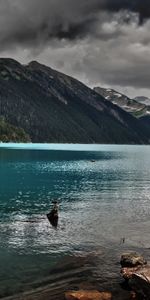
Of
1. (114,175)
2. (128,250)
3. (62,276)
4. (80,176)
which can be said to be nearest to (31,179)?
(80,176)

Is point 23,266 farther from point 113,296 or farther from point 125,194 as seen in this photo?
point 125,194

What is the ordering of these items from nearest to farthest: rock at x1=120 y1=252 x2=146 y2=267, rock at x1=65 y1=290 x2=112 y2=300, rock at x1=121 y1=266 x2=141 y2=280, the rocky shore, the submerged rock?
rock at x1=65 y1=290 x2=112 y2=300 < the rocky shore < the submerged rock < rock at x1=121 y1=266 x2=141 y2=280 < rock at x1=120 y1=252 x2=146 y2=267

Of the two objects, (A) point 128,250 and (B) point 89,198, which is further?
(B) point 89,198

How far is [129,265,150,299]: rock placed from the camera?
33969 mm

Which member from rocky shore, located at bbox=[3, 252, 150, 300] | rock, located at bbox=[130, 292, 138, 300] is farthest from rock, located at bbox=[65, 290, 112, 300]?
rock, located at bbox=[130, 292, 138, 300]

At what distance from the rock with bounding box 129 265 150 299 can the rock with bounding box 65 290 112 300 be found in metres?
2.51

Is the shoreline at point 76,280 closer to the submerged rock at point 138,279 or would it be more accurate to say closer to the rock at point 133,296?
the rock at point 133,296

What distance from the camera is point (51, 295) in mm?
33875

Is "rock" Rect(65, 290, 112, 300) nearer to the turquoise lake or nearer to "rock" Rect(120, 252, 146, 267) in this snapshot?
the turquoise lake

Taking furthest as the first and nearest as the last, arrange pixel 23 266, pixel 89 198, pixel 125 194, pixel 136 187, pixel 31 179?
pixel 31 179 < pixel 136 187 < pixel 125 194 < pixel 89 198 < pixel 23 266

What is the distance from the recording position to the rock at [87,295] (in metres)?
33.1

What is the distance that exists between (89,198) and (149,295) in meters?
57.8

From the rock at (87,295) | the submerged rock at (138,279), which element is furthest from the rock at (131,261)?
the rock at (87,295)

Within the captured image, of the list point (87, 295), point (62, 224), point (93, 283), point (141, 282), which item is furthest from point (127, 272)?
point (62, 224)
